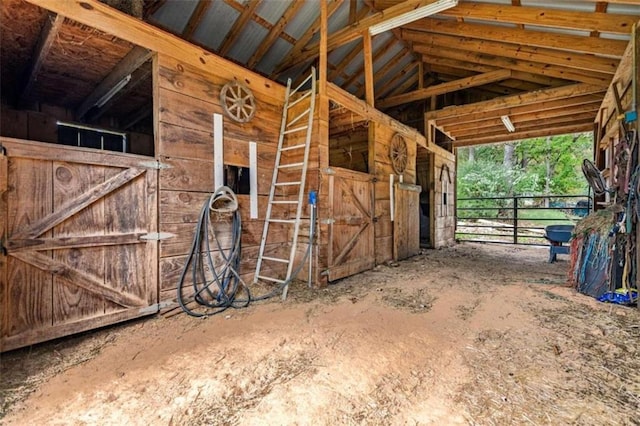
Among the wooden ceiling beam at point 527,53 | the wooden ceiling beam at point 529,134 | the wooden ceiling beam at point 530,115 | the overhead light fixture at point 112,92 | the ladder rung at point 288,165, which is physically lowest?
the ladder rung at point 288,165

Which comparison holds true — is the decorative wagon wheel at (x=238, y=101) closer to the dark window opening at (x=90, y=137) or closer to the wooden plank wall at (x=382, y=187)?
the wooden plank wall at (x=382, y=187)

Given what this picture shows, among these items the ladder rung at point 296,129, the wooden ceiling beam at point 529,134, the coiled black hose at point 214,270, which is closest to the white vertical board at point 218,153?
the coiled black hose at point 214,270

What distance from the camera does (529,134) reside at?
716 centimetres

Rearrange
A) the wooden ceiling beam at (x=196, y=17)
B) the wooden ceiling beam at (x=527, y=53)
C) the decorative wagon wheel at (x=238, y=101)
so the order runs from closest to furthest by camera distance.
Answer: the decorative wagon wheel at (x=238, y=101) < the wooden ceiling beam at (x=196, y=17) < the wooden ceiling beam at (x=527, y=53)

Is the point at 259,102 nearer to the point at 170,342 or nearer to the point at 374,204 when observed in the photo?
the point at 374,204

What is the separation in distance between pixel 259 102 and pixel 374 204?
2311mm

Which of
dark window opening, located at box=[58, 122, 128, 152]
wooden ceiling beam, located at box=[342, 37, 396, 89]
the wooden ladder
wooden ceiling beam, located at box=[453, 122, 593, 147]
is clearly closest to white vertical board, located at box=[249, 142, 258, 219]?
the wooden ladder

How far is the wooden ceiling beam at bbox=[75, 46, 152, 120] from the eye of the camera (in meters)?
2.49

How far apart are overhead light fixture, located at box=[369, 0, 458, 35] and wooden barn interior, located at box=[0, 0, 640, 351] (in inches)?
0.8

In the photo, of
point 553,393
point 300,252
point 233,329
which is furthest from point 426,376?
point 300,252

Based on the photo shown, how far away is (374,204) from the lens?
4.41m

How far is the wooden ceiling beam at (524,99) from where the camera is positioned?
15.2 ft

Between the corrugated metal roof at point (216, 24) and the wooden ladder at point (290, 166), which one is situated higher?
the corrugated metal roof at point (216, 24)

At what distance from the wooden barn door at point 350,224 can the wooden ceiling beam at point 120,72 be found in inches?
89.7
